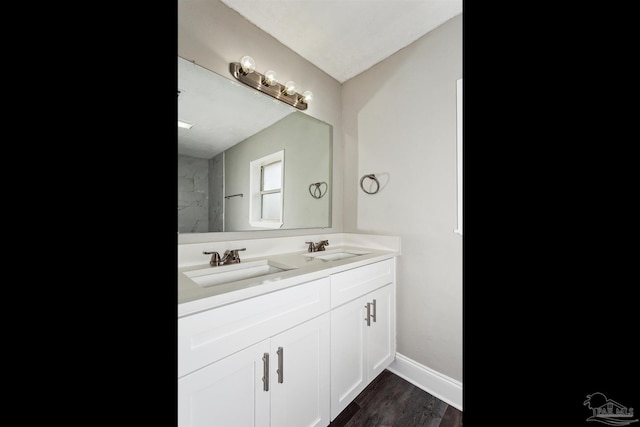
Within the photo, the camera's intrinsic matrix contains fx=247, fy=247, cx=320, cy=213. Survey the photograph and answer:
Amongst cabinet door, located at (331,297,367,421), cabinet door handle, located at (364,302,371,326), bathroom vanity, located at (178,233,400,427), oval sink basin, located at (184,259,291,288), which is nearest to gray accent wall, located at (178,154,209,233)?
bathroom vanity, located at (178,233,400,427)

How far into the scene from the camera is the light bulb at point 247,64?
4.29 ft

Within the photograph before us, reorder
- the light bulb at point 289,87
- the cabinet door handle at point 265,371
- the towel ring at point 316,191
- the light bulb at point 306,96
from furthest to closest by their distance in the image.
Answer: the towel ring at point 316,191, the light bulb at point 306,96, the light bulb at point 289,87, the cabinet door handle at point 265,371

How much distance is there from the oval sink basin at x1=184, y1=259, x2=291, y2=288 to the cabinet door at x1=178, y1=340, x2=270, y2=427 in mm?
332

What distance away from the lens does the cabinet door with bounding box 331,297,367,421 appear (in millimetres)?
1137

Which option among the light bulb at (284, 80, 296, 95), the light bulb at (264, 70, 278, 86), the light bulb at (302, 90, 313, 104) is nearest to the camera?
the light bulb at (264, 70, 278, 86)

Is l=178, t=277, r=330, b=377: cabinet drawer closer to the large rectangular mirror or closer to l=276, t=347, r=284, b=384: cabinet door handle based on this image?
l=276, t=347, r=284, b=384: cabinet door handle

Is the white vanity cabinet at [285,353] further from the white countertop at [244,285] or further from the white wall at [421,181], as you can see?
the white wall at [421,181]

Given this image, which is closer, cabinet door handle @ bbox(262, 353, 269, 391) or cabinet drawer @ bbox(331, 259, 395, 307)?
cabinet door handle @ bbox(262, 353, 269, 391)

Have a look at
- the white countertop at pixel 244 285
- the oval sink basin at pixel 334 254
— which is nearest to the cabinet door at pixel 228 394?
the white countertop at pixel 244 285

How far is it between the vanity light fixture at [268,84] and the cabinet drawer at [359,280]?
3.69ft
